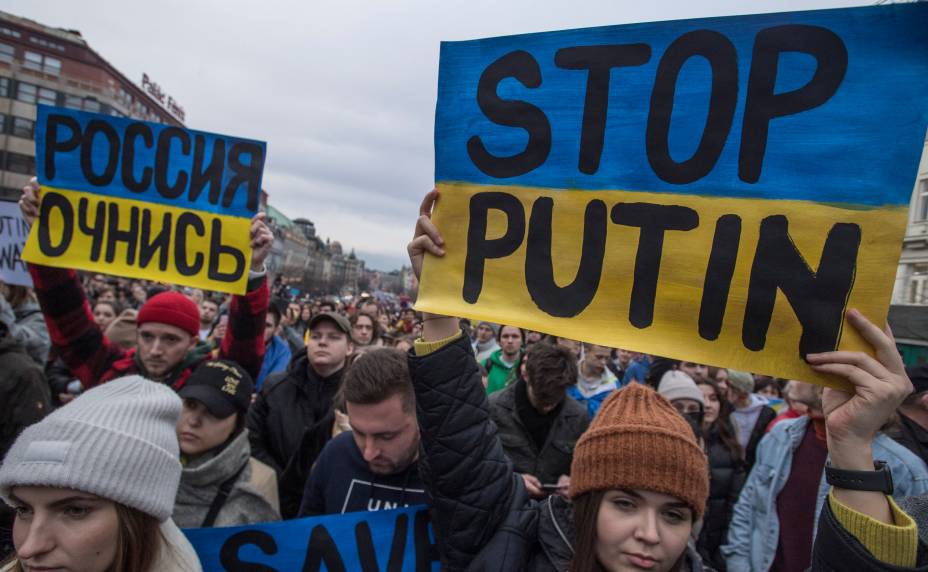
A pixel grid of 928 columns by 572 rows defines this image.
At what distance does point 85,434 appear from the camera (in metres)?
1.64

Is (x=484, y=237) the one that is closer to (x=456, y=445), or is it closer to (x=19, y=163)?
(x=456, y=445)

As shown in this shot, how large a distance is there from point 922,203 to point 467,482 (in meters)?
30.9

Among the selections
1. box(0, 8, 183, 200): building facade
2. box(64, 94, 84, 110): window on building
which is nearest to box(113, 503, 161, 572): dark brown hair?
box(0, 8, 183, 200): building facade

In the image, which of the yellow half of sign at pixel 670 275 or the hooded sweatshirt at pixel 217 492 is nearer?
the yellow half of sign at pixel 670 275

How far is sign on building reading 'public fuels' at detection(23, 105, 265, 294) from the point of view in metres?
3.12

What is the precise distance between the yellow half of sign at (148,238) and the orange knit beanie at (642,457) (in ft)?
6.78

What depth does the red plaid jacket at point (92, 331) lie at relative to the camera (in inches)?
116

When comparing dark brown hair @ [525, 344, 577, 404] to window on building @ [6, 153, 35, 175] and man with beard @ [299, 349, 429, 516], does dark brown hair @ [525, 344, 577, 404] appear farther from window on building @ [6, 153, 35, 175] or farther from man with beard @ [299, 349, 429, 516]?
window on building @ [6, 153, 35, 175]

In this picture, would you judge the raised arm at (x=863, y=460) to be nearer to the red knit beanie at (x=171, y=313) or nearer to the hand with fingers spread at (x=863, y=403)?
the hand with fingers spread at (x=863, y=403)

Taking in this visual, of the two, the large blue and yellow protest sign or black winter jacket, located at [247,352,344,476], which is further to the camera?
black winter jacket, located at [247,352,344,476]

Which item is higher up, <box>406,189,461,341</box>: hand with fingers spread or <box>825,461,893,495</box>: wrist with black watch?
<box>406,189,461,341</box>: hand with fingers spread

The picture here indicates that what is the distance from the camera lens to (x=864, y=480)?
4.42 feet

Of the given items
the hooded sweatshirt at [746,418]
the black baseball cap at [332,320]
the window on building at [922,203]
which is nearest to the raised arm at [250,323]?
the black baseball cap at [332,320]

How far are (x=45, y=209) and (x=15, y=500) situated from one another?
6.92 feet
